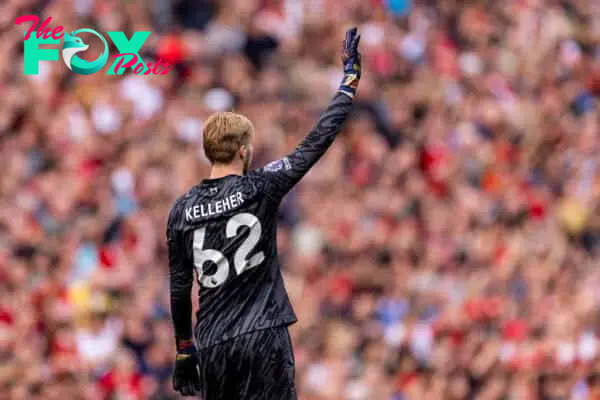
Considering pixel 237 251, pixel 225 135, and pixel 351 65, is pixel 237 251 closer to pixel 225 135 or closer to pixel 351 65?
pixel 225 135

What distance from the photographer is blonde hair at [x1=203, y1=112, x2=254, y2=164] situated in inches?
260

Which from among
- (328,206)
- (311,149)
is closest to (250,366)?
(311,149)

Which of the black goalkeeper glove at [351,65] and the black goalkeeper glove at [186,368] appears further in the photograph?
the black goalkeeper glove at [186,368]

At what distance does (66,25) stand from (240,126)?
8.92 metres

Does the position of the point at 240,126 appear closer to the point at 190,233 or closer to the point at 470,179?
the point at 190,233

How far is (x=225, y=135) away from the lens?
21.7 feet

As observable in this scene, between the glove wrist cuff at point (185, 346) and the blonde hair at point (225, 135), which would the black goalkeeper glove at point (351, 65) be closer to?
the blonde hair at point (225, 135)

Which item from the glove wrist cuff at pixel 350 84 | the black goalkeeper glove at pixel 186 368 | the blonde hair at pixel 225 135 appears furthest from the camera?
the black goalkeeper glove at pixel 186 368

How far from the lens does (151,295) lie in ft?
44.7

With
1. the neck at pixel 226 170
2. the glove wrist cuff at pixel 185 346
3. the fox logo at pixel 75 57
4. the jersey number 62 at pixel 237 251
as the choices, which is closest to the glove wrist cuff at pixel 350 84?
the neck at pixel 226 170

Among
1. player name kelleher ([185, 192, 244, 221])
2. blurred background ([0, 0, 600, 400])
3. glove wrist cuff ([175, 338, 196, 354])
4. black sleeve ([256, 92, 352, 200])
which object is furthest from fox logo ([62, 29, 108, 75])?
black sleeve ([256, 92, 352, 200])

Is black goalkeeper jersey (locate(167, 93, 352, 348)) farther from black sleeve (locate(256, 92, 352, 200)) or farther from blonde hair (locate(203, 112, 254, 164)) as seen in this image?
blonde hair (locate(203, 112, 254, 164))

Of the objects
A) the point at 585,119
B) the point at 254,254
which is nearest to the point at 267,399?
the point at 254,254

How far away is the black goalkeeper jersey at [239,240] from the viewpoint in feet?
21.9
